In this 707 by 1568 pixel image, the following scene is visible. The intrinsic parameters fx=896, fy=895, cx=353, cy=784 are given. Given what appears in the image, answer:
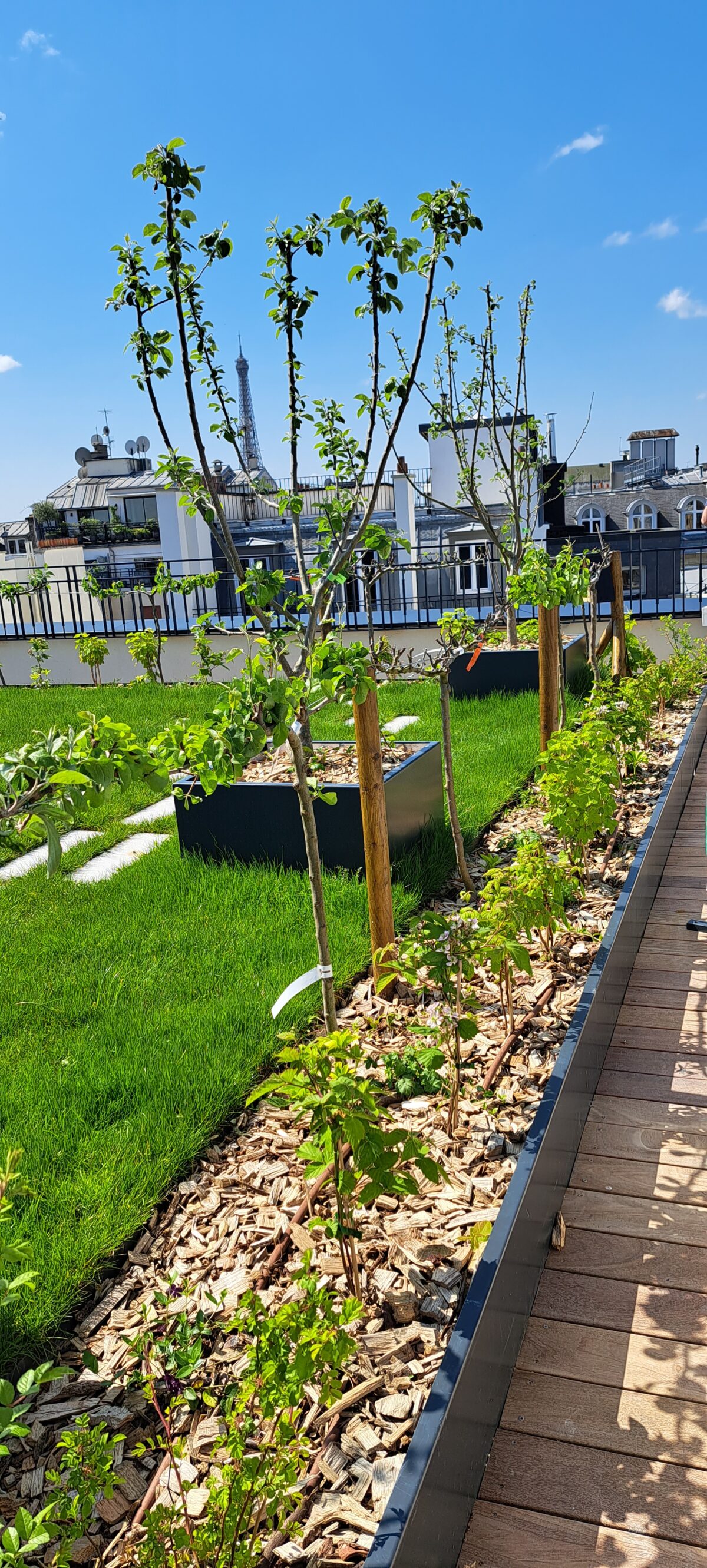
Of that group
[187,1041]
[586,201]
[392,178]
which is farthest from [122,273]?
[586,201]

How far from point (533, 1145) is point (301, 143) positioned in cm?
926

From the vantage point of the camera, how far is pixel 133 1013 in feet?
8.64

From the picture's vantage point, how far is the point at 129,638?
9516mm

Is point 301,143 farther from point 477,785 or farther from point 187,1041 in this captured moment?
point 187,1041

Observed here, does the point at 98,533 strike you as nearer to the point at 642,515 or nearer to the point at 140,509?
the point at 140,509

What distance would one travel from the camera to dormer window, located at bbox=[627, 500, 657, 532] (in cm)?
3394

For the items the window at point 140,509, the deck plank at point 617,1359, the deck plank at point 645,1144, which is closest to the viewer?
the deck plank at point 617,1359

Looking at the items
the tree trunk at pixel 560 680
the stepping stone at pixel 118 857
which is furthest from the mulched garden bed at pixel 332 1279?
the tree trunk at pixel 560 680

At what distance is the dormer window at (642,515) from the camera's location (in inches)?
1336

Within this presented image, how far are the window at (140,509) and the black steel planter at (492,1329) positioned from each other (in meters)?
36.9

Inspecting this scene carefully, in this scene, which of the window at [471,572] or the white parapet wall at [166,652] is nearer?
the white parapet wall at [166,652]

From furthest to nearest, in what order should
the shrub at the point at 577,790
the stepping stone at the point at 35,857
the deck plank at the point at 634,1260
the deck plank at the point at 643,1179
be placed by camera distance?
the stepping stone at the point at 35,857
the shrub at the point at 577,790
the deck plank at the point at 643,1179
the deck plank at the point at 634,1260

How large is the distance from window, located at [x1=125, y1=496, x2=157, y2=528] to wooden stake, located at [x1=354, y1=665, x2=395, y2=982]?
36038 millimetres

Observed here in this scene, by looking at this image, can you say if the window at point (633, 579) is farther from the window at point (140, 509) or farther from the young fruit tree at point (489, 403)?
the window at point (140, 509)
